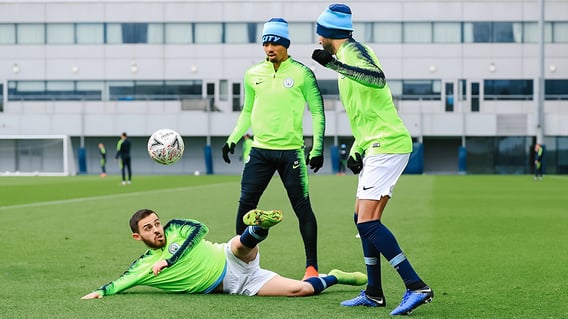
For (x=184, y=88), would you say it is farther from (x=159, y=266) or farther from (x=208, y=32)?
(x=159, y=266)

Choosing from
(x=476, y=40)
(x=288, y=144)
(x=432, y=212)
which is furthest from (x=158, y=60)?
(x=288, y=144)

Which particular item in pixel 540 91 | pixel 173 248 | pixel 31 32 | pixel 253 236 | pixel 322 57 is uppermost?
pixel 31 32

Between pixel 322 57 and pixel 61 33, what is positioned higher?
pixel 61 33

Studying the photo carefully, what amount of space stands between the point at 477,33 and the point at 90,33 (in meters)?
25.1

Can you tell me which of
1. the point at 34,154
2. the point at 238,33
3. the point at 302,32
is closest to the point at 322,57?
the point at 34,154

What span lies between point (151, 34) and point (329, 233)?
1951 inches

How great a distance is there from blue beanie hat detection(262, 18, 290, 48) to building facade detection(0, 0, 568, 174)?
50.6 metres

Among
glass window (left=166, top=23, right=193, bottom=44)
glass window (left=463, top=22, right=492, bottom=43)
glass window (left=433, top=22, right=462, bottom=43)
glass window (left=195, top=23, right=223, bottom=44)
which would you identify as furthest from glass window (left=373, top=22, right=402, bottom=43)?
glass window (left=166, top=23, right=193, bottom=44)

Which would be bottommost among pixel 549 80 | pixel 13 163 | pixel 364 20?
pixel 13 163

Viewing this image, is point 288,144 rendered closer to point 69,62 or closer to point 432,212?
point 432,212

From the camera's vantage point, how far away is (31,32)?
6225 cm

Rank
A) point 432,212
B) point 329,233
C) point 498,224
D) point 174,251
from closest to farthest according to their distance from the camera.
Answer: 1. point 174,251
2. point 329,233
3. point 498,224
4. point 432,212

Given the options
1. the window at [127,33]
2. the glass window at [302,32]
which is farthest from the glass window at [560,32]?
the window at [127,33]

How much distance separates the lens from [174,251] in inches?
300
